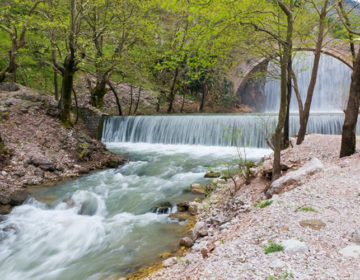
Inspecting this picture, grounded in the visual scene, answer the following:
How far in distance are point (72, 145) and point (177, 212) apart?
6302 millimetres

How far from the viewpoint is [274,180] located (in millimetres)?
6066

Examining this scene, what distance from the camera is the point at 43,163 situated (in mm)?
9555

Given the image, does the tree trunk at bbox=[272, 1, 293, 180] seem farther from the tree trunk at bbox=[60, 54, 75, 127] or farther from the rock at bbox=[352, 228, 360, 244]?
the tree trunk at bbox=[60, 54, 75, 127]

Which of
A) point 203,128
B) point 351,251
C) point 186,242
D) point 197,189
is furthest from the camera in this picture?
point 203,128

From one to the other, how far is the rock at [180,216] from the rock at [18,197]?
4.01 metres

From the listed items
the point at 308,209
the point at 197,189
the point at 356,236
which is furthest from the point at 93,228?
the point at 356,236

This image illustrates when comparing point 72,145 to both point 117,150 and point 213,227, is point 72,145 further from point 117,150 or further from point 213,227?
point 213,227

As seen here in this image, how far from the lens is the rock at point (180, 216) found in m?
6.44

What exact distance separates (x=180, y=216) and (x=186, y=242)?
4.79 feet

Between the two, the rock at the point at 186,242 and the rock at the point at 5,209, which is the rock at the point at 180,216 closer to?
Result: the rock at the point at 186,242

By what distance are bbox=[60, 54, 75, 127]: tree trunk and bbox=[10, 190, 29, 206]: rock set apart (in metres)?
5.26

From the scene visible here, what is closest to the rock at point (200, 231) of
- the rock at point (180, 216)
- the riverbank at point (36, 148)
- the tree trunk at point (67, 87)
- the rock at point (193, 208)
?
the rock at point (180, 216)

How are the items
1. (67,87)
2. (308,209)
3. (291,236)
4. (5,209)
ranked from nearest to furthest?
(291,236), (308,209), (5,209), (67,87)

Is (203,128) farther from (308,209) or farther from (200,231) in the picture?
(308,209)
